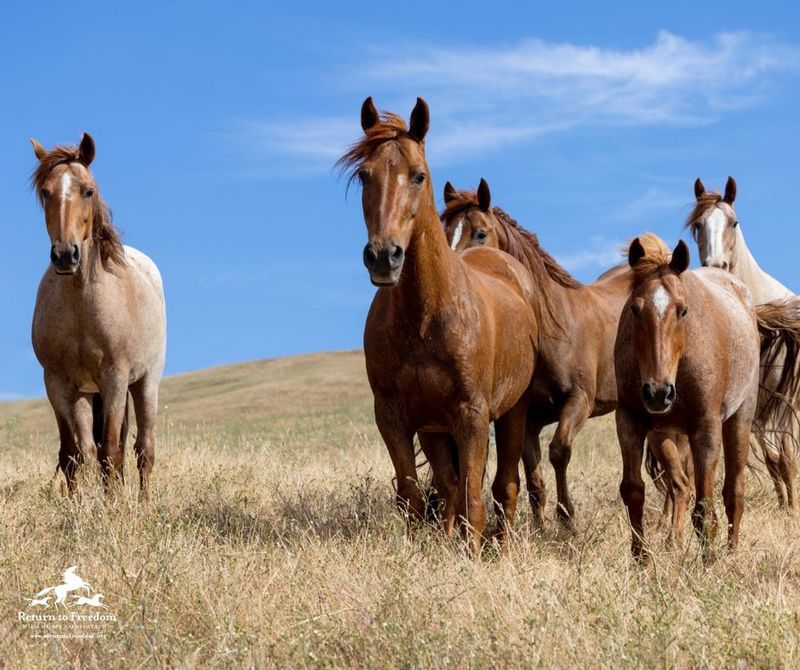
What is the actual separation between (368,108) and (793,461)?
6.56 m

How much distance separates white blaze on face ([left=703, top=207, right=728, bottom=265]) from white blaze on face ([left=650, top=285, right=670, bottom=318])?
505 centimetres

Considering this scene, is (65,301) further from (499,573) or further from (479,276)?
(499,573)

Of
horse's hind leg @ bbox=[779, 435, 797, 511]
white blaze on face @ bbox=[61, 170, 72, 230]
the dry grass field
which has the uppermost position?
white blaze on face @ bbox=[61, 170, 72, 230]

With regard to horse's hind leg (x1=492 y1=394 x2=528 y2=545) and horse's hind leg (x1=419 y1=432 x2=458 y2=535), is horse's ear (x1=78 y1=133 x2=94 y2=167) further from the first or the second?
horse's hind leg (x1=492 y1=394 x2=528 y2=545)

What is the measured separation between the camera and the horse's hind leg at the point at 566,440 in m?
8.12

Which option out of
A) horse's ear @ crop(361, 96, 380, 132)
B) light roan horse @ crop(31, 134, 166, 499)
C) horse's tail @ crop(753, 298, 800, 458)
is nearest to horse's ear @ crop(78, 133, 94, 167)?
light roan horse @ crop(31, 134, 166, 499)

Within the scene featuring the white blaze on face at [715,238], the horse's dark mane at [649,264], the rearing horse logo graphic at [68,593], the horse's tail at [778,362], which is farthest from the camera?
the white blaze on face at [715,238]

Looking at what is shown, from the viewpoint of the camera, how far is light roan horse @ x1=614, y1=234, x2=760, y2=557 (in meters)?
6.54

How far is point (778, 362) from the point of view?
10188mm

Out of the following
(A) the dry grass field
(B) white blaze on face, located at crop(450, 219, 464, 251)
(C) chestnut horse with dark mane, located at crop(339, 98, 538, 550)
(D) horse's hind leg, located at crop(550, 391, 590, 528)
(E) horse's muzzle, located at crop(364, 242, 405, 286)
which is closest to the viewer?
(A) the dry grass field

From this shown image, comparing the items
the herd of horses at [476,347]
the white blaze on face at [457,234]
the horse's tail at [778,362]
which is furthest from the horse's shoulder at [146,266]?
the horse's tail at [778,362]

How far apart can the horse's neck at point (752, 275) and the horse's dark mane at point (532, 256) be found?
12.2ft

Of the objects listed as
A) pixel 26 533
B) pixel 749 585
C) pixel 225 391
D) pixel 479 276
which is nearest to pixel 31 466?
pixel 26 533

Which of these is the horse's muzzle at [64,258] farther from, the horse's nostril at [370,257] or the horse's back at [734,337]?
the horse's back at [734,337]
